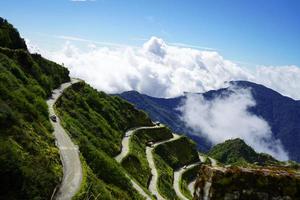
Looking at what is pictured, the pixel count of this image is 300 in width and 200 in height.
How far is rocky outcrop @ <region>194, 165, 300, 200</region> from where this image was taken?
36.3ft

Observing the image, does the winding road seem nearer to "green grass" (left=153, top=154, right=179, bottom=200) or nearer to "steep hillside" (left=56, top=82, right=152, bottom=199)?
"green grass" (left=153, top=154, right=179, bottom=200)

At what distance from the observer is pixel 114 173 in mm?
66375

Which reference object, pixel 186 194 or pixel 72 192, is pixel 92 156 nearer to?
pixel 72 192

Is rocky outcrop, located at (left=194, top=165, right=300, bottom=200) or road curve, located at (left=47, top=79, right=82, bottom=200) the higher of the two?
rocky outcrop, located at (left=194, top=165, right=300, bottom=200)

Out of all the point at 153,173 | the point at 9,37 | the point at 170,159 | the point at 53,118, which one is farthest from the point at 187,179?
the point at 9,37

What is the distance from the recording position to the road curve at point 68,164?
151 ft

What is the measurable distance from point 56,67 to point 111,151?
49.7m

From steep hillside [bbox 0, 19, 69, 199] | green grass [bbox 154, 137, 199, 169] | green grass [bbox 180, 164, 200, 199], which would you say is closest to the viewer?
steep hillside [bbox 0, 19, 69, 199]

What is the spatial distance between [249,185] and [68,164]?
4717cm

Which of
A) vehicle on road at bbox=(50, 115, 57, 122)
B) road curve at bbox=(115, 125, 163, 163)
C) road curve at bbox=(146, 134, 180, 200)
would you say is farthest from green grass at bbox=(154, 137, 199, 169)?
vehicle on road at bbox=(50, 115, 57, 122)

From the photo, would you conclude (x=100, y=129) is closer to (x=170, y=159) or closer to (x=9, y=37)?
(x=170, y=159)

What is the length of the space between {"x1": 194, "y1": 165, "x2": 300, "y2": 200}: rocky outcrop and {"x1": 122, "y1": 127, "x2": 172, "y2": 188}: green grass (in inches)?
3161

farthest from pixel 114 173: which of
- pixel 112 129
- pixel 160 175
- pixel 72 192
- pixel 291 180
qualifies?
pixel 291 180

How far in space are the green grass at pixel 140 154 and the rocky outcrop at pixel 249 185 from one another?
80292 mm
